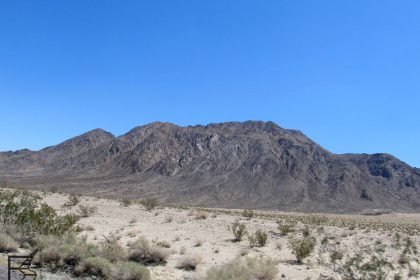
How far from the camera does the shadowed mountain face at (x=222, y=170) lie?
118125mm

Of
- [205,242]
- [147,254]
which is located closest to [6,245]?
[147,254]

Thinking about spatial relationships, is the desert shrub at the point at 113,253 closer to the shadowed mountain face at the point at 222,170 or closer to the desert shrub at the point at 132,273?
the desert shrub at the point at 132,273

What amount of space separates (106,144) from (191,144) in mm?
26714

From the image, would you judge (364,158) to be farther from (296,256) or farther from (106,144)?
(296,256)

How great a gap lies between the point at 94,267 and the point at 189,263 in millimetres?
3439

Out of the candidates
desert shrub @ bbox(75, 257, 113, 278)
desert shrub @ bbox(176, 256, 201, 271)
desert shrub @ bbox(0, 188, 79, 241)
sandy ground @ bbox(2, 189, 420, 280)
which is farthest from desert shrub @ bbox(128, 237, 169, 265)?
desert shrub @ bbox(0, 188, 79, 241)

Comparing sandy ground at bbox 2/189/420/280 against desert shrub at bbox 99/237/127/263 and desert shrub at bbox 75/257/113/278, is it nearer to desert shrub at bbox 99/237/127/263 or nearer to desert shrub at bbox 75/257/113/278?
desert shrub at bbox 99/237/127/263

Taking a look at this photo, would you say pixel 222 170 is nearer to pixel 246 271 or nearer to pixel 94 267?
pixel 94 267

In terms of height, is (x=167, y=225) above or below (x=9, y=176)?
below

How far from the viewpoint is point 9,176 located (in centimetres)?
13575

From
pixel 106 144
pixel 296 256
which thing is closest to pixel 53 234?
pixel 296 256

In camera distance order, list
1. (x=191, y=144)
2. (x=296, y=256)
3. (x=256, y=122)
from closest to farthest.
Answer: (x=296, y=256) < (x=191, y=144) < (x=256, y=122)

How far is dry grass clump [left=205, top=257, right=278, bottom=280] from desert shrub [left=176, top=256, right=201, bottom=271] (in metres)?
1.92

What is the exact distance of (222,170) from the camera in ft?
444
